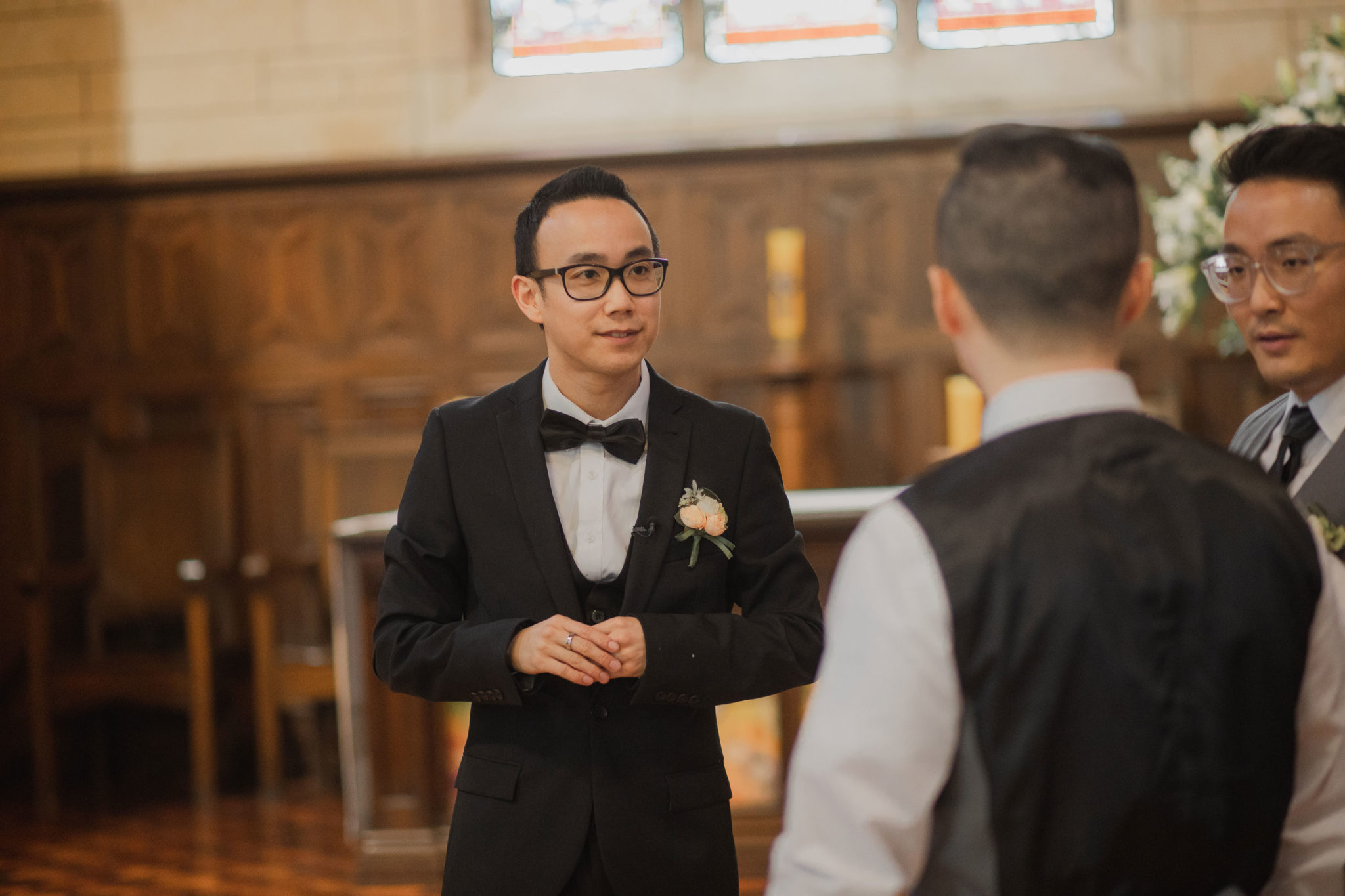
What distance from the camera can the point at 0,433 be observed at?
625cm

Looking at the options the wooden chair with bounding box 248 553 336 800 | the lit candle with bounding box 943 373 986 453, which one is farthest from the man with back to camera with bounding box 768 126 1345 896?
the wooden chair with bounding box 248 553 336 800

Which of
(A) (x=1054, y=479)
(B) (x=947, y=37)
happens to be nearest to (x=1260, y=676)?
(A) (x=1054, y=479)

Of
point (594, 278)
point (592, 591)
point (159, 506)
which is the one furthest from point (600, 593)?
point (159, 506)

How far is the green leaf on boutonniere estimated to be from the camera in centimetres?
161

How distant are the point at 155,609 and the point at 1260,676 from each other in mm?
5846

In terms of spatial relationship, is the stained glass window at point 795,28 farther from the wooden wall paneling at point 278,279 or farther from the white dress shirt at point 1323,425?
the white dress shirt at point 1323,425

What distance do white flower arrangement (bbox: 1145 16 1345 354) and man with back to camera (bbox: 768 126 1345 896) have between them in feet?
8.90

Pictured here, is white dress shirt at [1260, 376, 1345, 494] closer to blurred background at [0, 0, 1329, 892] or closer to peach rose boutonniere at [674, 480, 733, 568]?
peach rose boutonniere at [674, 480, 733, 568]

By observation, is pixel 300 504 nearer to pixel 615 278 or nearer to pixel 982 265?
pixel 615 278

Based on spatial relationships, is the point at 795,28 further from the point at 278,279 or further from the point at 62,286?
the point at 62,286

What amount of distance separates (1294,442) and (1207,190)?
2.15 meters

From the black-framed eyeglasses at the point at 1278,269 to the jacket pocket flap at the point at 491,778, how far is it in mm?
1353

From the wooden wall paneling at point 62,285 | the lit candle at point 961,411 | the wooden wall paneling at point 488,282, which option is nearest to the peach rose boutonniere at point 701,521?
the lit candle at point 961,411

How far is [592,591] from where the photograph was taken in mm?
1859
